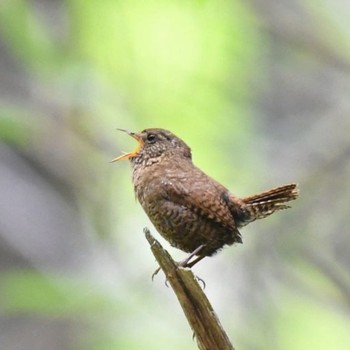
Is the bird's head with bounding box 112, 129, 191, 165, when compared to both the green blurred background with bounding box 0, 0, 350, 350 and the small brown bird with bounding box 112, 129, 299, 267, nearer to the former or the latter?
the small brown bird with bounding box 112, 129, 299, 267

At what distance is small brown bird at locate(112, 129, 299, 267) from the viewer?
179 inches

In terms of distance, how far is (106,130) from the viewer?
745 centimetres

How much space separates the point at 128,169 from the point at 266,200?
2.99 meters

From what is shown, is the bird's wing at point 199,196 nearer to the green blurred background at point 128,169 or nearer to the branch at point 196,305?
the branch at point 196,305

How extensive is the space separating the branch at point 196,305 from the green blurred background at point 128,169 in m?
2.63

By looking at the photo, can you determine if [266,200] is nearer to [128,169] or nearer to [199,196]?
[199,196]

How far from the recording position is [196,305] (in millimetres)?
4086

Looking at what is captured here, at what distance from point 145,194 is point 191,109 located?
3024 millimetres

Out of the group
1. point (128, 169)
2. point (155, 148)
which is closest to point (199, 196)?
point (155, 148)

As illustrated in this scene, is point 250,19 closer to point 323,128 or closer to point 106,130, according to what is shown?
point 323,128

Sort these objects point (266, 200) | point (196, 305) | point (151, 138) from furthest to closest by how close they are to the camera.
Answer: point (151, 138) → point (266, 200) → point (196, 305)

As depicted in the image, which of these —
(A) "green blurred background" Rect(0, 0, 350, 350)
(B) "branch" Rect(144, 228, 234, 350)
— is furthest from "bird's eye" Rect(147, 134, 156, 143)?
(A) "green blurred background" Rect(0, 0, 350, 350)

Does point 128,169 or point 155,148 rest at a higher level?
point 128,169

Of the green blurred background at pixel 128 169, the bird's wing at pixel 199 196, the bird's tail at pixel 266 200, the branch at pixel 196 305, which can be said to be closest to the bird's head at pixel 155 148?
the bird's wing at pixel 199 196
